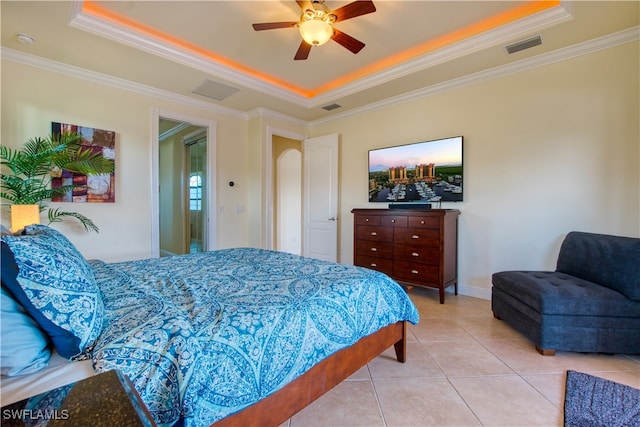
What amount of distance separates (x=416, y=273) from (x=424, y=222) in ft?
1.96

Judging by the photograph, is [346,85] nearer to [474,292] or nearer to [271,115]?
[271,115]

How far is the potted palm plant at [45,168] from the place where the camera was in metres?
2.48

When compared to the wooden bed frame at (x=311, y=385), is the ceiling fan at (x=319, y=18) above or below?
above

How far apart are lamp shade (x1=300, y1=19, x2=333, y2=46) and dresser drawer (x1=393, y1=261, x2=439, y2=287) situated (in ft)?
8.14

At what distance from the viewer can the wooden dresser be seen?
10.3 ft

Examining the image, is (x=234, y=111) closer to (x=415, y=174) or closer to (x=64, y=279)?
(x=415, y=174)

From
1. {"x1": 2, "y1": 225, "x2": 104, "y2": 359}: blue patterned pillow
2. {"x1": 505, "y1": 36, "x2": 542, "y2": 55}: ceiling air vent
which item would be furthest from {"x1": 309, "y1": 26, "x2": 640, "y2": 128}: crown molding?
{"x1": 2, "y1": 225, "x2": 104, "y2": 359}: blue patterned pillow

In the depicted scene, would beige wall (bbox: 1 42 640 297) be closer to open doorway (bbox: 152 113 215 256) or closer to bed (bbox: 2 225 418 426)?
open doorway (bbox: 152 113 215 256)

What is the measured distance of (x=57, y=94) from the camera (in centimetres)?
297

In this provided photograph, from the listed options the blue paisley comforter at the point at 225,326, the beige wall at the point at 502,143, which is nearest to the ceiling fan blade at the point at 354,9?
the blue paisley comforter at the point at 225,326

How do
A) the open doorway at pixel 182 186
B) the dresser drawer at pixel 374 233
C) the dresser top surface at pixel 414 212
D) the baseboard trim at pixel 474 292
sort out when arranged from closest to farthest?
the dresser top surface at pixel 414 212
the baseboard trim at pixel 474 292
the dresser drawer at pixel 374 233
the open doorway at pixel 182 186

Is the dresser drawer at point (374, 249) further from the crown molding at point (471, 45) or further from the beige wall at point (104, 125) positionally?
the beige wall at point (104, 125)

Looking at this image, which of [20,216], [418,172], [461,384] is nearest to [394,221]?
[418,172]

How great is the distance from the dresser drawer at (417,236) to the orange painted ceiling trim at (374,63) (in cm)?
191
